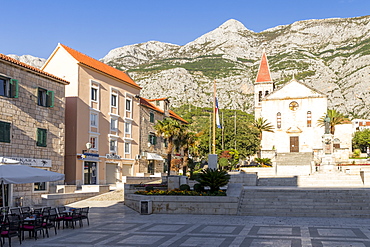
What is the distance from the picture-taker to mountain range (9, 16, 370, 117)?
123m

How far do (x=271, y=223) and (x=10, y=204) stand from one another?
54.7 ft

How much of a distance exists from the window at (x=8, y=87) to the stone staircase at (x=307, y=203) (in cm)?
1659

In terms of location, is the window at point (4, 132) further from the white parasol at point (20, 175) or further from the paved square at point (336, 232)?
the paved square at point (336, 232)

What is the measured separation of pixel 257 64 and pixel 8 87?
139 metres

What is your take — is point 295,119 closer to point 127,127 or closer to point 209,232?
point 127,127

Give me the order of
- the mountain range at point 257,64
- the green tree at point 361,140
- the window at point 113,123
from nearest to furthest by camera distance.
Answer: the window at point 113,123 < the green tree at point 361,140 < the mountain range at point 257,64

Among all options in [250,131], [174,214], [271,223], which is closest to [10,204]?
[174,214]

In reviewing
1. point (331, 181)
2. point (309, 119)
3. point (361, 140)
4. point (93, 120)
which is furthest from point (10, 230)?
point (361, 140)

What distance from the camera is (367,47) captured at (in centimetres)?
13662

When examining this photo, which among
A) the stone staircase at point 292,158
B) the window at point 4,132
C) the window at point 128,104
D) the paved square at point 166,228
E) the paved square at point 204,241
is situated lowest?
the paved square at point 166,228

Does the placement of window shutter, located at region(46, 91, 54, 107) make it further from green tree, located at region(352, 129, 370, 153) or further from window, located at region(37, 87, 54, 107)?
green tree, located at region(352, 129, 370, 153)

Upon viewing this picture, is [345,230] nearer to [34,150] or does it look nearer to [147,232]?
[147,232]

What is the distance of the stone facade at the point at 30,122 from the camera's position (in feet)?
81.6

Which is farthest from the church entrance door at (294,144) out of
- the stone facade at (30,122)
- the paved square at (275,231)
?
the paved square at (275,231)
